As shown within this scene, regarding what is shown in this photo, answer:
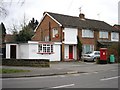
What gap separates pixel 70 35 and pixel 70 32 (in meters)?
0.47

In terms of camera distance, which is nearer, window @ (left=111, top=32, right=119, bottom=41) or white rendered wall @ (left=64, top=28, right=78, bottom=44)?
Result: white rendered wall @ (left=64, top=28, right=78, bottom=44)

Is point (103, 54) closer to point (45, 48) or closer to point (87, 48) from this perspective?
point (45, 48)

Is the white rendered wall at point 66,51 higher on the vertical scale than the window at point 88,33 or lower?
lower

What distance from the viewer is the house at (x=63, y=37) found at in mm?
40875

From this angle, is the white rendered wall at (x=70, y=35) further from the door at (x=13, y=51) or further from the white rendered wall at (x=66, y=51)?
the door at (x=13, y=51)

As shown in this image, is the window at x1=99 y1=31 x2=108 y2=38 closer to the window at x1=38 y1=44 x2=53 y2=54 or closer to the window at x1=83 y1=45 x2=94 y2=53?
the window at x1=83 y1=45 x2=94 y2=53

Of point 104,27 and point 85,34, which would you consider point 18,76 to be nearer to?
point 85,34

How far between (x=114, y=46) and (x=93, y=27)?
9874mm

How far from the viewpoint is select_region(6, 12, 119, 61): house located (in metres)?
40.9

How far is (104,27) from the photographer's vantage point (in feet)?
174

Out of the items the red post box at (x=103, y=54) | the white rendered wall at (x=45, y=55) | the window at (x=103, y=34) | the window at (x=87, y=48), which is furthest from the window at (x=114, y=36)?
the red post box at (x=103, y=54)

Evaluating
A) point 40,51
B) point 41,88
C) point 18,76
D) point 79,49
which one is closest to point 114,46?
point 79,49

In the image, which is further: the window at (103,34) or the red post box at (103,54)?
the window at (103,34)

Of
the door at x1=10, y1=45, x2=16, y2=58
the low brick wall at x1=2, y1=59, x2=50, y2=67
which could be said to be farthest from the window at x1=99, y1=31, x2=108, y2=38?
the low brick wall at x1=2, y1=59, x2=50, y2=67
